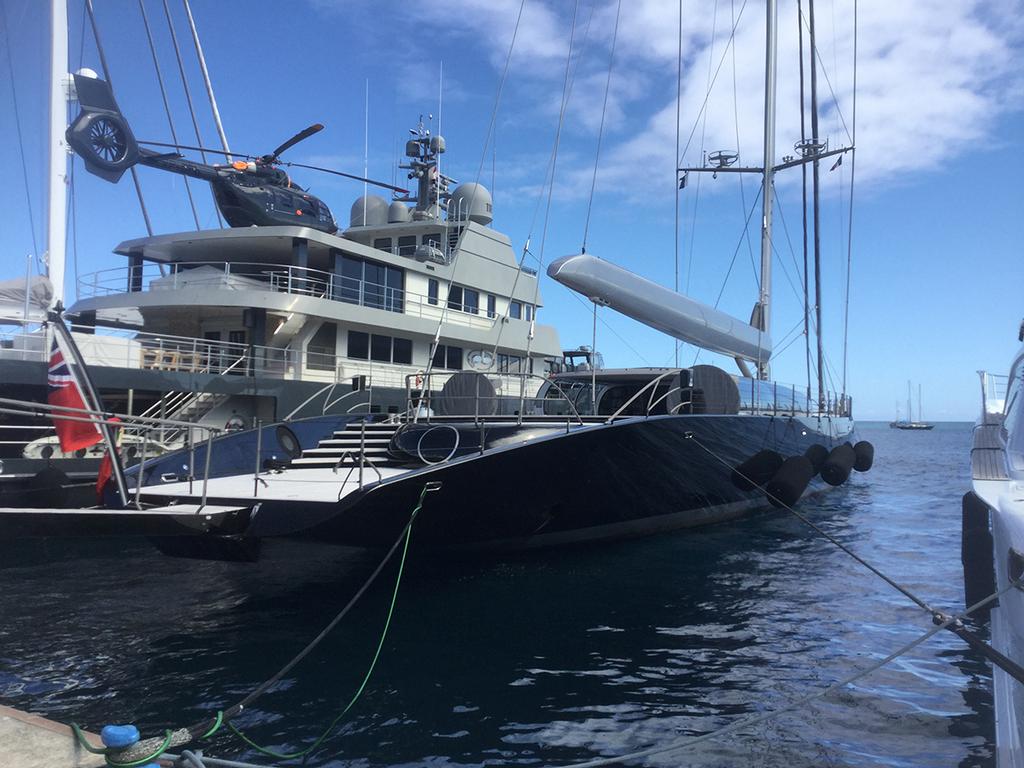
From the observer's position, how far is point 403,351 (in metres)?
20.1

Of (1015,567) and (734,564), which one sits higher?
(1015,567)

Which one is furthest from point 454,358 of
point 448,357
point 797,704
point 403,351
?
point 797,704

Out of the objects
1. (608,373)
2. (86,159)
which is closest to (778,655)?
(608,373)

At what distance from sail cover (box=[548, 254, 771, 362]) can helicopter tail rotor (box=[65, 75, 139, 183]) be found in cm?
1044

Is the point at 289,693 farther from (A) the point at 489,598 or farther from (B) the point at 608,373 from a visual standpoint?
(B) the point at 608,373

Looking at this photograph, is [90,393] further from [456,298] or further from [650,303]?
[456,298]

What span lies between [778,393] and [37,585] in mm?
12755

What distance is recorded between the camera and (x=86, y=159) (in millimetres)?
14797

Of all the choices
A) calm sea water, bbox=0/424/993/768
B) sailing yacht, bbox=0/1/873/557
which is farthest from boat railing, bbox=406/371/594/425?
calm sea water, bbox=0/424/993/768

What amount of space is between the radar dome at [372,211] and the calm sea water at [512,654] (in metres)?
16.7

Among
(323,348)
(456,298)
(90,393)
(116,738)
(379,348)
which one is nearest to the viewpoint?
(116,738)

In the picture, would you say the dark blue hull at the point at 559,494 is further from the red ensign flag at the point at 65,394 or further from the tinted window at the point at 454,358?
the tinted window at the point at 454,358

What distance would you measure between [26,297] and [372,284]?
928cm

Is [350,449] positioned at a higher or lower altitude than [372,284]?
lower
